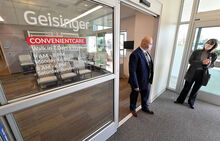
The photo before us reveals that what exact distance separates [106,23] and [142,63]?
942 millimetres

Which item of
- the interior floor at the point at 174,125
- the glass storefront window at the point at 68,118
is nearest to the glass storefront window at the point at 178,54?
the interior floor at the point at 174,125

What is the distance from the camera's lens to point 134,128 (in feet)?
5.97

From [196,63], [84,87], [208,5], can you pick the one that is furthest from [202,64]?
[84,87]

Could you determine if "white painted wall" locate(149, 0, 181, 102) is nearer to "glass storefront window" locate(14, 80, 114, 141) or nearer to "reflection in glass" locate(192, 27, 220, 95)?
"reflection in glass" locate(192, 27, 220, 95)

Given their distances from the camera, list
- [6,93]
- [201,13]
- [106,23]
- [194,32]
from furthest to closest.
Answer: [194,32]
[201,13]
[106,23]
[6,93]

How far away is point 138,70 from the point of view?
178 cm

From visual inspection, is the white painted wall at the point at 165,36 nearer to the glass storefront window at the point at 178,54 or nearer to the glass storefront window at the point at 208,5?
the glass storefront window at the point at 178,54

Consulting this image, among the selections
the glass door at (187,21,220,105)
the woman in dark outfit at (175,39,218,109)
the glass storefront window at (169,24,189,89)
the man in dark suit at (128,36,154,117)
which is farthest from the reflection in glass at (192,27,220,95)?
the man in dark suit at (128,36,154,117)

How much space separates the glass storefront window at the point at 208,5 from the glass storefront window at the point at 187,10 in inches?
7.7

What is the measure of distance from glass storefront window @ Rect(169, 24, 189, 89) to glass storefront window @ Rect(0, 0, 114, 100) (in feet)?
8.28

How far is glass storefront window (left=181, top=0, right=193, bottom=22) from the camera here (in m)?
2.42

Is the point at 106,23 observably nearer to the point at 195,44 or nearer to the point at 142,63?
the point at 142,63

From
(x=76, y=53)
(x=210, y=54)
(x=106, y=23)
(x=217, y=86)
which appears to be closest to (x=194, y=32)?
(x=210, y=54)

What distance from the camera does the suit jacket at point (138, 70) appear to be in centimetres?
167
